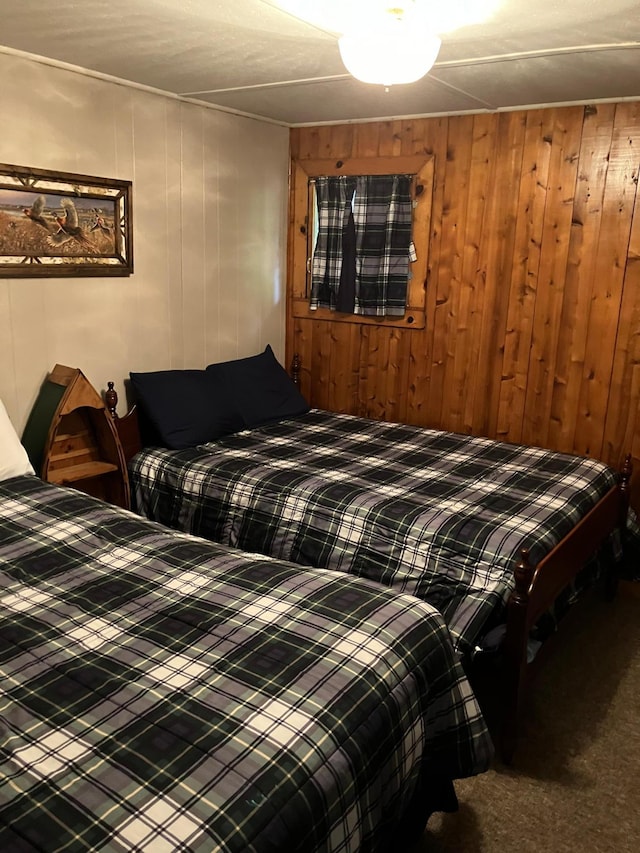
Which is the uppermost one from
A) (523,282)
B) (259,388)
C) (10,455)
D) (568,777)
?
(523,282)

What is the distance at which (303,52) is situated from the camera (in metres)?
2.59

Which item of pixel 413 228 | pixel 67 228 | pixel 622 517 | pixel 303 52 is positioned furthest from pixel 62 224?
pixel 622 517

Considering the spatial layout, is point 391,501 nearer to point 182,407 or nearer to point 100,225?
point 182,407

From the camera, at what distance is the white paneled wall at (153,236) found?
9.64 ft

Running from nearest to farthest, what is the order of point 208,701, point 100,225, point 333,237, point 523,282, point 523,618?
point 208,701, point 523,618, point 100,225, point 523,282, point 333,237

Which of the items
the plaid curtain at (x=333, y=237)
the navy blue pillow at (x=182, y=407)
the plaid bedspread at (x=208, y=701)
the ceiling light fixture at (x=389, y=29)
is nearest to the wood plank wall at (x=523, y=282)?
the plaid curtain at (x=333, y=237)

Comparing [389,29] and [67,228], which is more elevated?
[389,29]

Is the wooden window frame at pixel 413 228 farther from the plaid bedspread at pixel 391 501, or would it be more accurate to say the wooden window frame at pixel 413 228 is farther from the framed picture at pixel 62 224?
the framed picture at pixel 62 224

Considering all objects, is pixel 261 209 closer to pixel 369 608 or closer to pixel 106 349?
pixel 106 349

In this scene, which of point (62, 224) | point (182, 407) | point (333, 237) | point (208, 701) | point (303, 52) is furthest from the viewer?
point (333, 237)

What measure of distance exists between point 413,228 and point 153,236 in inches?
55.5

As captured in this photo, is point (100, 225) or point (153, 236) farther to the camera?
point (153, 236)

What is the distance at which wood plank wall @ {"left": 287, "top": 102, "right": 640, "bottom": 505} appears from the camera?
329 cm

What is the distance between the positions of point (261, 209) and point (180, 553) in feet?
A: 8.46
